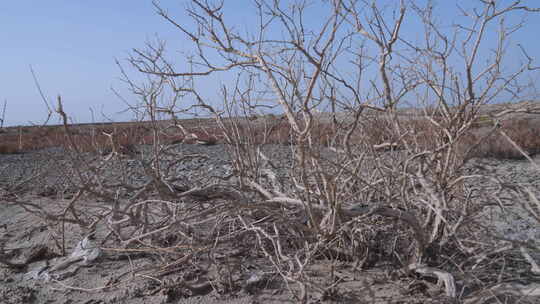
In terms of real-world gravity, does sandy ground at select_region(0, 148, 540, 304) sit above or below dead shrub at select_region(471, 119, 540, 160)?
below

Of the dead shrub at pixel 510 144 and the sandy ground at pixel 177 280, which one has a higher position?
the dead shrub at pixel 510 144

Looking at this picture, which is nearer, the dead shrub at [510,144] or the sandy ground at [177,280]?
the sandy ground at [177,280]

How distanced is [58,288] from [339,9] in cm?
268

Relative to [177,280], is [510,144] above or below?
above

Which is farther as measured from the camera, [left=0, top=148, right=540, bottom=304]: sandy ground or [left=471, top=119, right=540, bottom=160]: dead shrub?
[left=471, top=119, right=540, bottom=160]: dead shrub

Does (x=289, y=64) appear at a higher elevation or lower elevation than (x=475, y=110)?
higher

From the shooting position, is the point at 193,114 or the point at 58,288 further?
the point at 193,114

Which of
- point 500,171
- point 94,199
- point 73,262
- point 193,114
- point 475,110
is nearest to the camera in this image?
point 475,110

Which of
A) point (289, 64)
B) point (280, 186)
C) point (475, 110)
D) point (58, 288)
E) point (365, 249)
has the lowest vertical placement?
point (58, 288)

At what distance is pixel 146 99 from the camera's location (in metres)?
3.50

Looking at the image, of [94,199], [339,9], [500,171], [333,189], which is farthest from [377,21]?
[500,171]

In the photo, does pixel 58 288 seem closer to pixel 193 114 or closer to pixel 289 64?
pixel 193 114

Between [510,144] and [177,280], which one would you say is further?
[510,144]

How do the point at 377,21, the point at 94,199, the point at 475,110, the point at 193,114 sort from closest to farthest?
1. the point at 377,21
2. the point at 475,110
3. the point at 193,114
4. the point at 94,199
